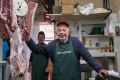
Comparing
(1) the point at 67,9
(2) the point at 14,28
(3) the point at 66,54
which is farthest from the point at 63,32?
(1) the point at 67,9

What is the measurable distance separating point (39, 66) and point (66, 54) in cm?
192

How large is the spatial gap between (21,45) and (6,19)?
0.31 meters

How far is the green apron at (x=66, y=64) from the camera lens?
285cm

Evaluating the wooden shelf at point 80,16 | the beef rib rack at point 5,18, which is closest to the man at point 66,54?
the beef rib rack at point 5,18

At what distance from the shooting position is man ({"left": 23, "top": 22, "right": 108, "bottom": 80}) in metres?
2.85

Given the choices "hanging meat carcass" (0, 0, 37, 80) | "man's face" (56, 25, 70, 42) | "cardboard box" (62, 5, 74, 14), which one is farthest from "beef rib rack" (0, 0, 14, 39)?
"cardboard box" (62, 5, 74, 14)

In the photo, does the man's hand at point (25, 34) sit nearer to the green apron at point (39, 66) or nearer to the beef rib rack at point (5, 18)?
the beef rib rack at point (5, 18)

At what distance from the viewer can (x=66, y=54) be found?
2916 mm

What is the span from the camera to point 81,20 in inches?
228

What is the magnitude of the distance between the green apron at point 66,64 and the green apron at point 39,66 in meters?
1.82

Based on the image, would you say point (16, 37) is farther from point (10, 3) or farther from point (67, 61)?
point (67, 61)

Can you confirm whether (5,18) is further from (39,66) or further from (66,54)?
(39,66)

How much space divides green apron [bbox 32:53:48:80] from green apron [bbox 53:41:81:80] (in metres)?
1.82

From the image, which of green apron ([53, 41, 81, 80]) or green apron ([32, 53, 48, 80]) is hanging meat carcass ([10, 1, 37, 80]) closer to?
green apron ([53, 41, 81, 80])
